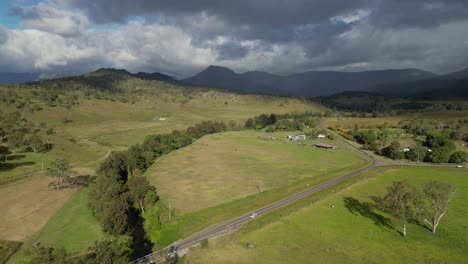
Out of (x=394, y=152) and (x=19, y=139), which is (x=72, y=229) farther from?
(x=394, y=152)

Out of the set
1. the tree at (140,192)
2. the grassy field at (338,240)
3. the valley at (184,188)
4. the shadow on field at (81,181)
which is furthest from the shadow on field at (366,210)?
the shadow on field at (81,181)

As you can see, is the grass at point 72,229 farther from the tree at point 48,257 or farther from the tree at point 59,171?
the tree at point 48,257

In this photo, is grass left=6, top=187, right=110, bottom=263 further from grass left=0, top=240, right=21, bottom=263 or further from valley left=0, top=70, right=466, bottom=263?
grass left=0, top=240, right=21, bottom=263

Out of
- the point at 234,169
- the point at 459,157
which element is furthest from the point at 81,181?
the point at 459,157

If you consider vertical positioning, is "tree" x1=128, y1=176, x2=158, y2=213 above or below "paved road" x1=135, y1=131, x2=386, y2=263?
above

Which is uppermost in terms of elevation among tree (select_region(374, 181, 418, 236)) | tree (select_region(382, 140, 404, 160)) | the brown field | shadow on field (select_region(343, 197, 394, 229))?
tree (select_region(374, 181, 418, 236))

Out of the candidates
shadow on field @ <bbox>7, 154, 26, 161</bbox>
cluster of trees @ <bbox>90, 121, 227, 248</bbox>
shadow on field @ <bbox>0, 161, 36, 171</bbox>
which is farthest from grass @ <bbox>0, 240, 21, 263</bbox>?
shadow on field @ <bbox>7, 154, 26, 161</bbox>

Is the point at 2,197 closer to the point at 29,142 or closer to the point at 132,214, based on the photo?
the point at 132,214
